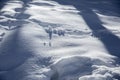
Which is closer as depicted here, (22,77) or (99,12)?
(22,77)

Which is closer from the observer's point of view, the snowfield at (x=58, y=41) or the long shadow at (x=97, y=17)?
the snowfield at (x=58, y=41)

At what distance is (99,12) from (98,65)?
98.4 inches

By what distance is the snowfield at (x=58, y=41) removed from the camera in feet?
10.2

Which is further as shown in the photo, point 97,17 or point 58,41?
point 97,17

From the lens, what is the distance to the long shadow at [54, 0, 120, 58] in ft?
13.2

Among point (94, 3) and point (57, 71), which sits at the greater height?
point (94, 3)

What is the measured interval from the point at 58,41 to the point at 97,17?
1589 millimetres

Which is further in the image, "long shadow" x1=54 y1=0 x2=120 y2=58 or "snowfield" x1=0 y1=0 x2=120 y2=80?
"long shadow" x1=54 y1=0 x2=120 y2=58

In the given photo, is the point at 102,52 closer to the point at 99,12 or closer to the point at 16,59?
the point at 16,59

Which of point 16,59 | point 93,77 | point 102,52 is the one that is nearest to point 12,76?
point 16,59

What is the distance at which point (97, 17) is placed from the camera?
520 centimetres

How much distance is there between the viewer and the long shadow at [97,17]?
13.2ft

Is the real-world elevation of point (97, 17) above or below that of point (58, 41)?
Answer: above

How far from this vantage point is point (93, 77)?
2.97 meters
